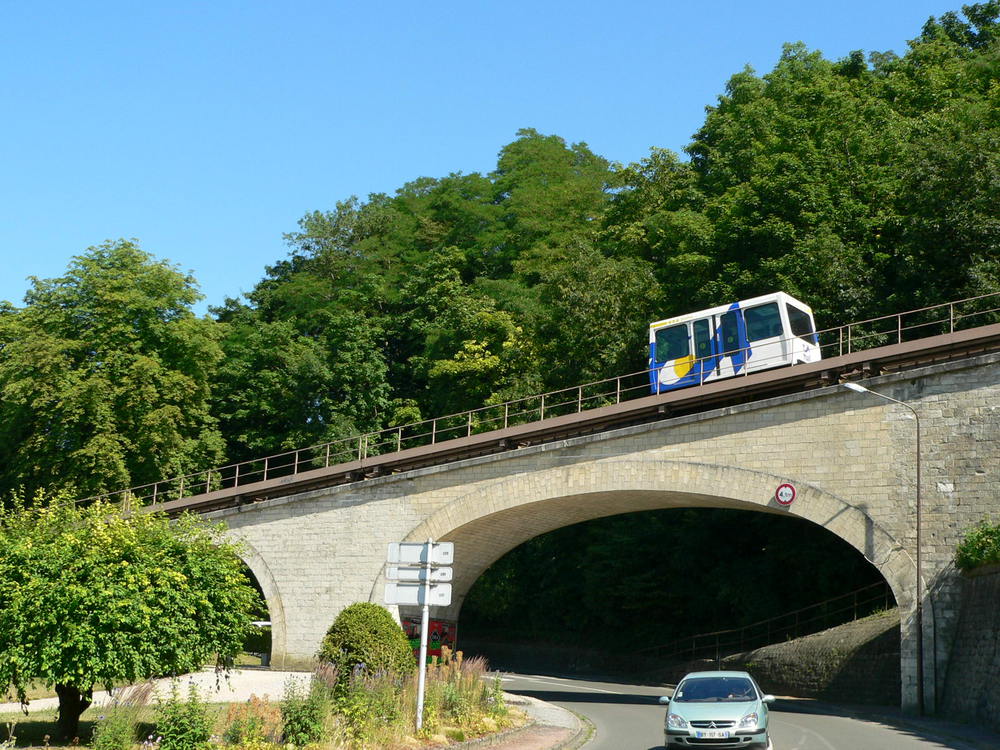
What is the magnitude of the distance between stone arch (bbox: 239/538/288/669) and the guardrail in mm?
2294

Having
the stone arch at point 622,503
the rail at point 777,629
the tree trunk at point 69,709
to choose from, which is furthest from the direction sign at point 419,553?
the rail at point 777,629

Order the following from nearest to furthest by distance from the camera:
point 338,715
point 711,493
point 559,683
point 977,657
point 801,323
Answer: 1. point 338,715
2. point 977,657
3. point 711,493
4. point 801,323
5. point 559,683

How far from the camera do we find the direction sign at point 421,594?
15.1m

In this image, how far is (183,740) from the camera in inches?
528

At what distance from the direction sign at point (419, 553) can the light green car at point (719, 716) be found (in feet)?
12.3

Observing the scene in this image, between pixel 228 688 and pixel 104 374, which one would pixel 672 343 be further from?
pixel 104 374

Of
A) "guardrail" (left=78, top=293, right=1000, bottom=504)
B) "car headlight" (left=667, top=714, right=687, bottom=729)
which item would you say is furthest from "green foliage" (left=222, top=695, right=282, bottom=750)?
"guardrail" (left=78, top=293, right=1000, bottom=504)

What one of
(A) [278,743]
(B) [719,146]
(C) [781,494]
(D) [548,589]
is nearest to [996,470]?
(C) [781,494]

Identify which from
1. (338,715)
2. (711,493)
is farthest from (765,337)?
(338,715)

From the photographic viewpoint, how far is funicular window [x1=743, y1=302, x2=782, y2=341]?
2834 centimetres

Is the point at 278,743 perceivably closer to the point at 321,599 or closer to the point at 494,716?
the point at 494,716

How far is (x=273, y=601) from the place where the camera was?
30.0 m

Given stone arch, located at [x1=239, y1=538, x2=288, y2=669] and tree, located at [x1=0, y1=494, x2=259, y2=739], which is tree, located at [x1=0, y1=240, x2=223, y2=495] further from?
tree, located at [x1=0, y1=494, x2=259, y2=739]

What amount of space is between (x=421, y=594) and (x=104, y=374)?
90.9ft
